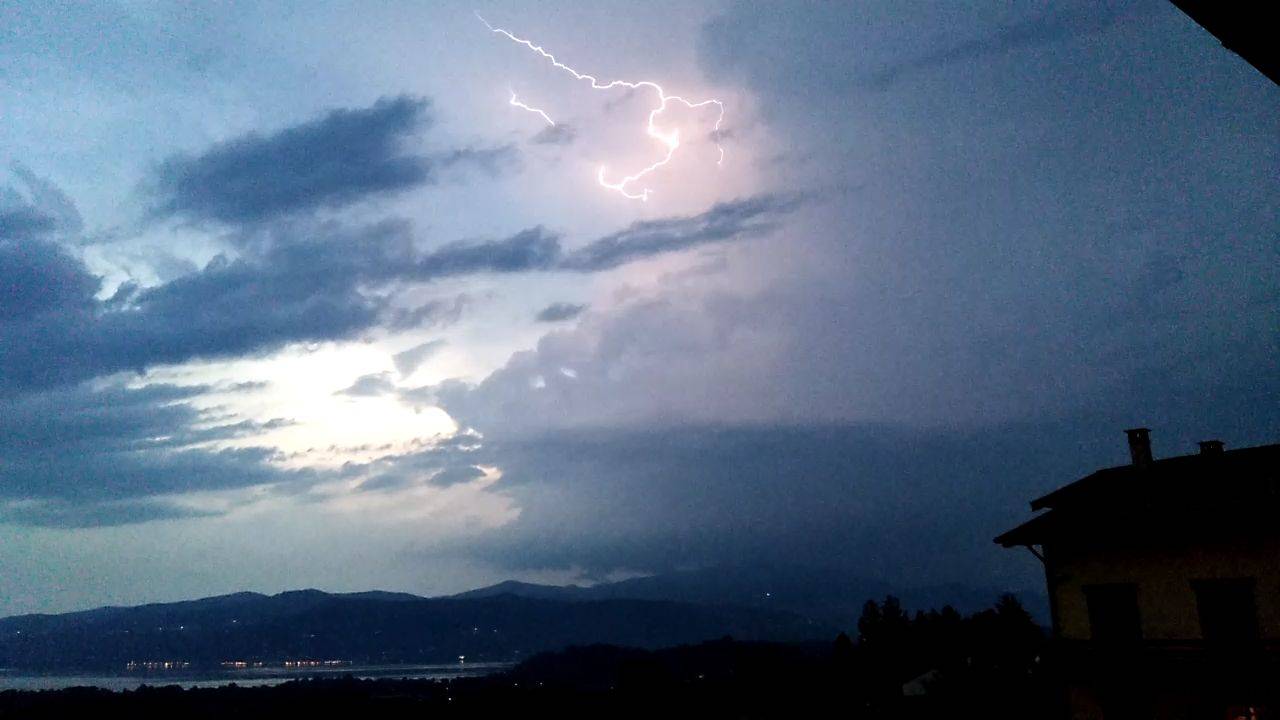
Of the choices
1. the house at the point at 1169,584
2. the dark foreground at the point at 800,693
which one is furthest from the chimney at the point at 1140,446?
the dark foreground at the point at 800,693

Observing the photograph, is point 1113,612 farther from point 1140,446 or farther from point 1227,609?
point 1140,446

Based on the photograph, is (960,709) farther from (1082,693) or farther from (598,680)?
(598,680)

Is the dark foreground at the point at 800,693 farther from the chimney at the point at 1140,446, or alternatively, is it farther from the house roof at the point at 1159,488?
the chimney at the point at 1140,446

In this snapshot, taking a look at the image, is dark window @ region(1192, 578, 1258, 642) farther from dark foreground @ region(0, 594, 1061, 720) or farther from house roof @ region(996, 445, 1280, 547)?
dark foreground @ region(0, 594, 1061, 720)

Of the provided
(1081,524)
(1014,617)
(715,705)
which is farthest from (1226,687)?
(715,705)

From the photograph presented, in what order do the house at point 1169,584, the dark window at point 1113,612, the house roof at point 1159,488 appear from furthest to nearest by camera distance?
1. the dark window at point 1113,612
2. the house roof at point 1159,488
3. the house at point 1169,584
